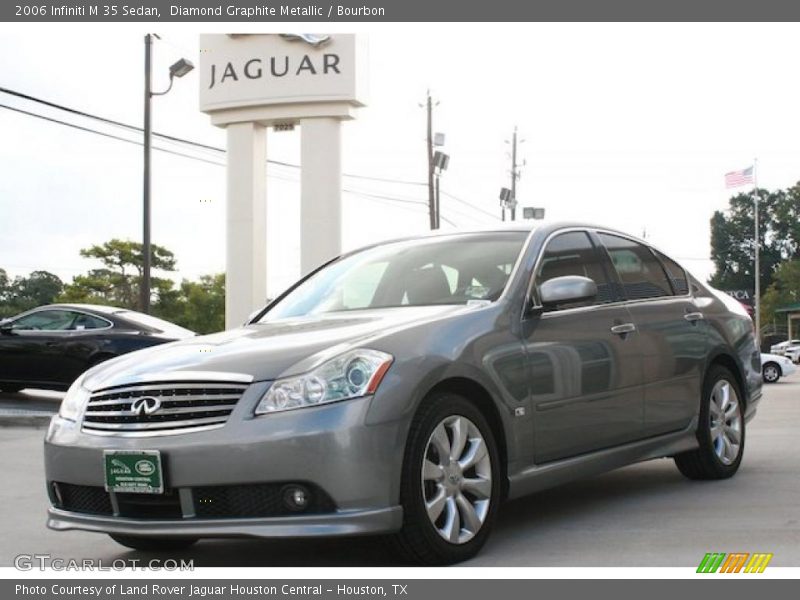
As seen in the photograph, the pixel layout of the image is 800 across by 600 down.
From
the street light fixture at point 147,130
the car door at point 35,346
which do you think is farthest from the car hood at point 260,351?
the street light fixture at point 147,130

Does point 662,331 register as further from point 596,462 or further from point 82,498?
point 82,498

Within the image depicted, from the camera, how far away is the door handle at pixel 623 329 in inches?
255

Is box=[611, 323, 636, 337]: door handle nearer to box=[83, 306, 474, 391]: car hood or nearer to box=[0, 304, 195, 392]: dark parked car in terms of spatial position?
A: box=[83, 306, 474, 391]: car hood

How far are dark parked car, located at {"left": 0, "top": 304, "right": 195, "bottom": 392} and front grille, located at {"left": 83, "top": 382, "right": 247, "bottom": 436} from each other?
10164mm

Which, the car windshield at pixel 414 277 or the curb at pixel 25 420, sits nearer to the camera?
the car windshield at pixel 414 277

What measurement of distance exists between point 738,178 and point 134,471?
168ft

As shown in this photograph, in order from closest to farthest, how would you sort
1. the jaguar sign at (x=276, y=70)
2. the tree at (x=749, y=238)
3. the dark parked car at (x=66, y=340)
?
1. the dark parked car at (x=66, y=340)
2. the jaguar sign at (x=276, y=70)
3. the tree at (x=749, y=238)

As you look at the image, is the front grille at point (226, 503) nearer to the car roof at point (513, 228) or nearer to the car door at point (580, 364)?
the car door at point (580, 364)

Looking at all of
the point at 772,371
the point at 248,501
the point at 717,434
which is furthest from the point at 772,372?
the point at 248,501

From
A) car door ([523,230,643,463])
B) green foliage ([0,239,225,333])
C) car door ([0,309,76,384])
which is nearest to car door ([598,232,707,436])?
car door ([523,230,643,463])

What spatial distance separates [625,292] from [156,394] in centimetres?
311

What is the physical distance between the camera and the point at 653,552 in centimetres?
524

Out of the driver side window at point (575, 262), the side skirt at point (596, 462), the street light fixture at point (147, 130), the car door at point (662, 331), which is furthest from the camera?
the street light fixture at point (147, 130)
